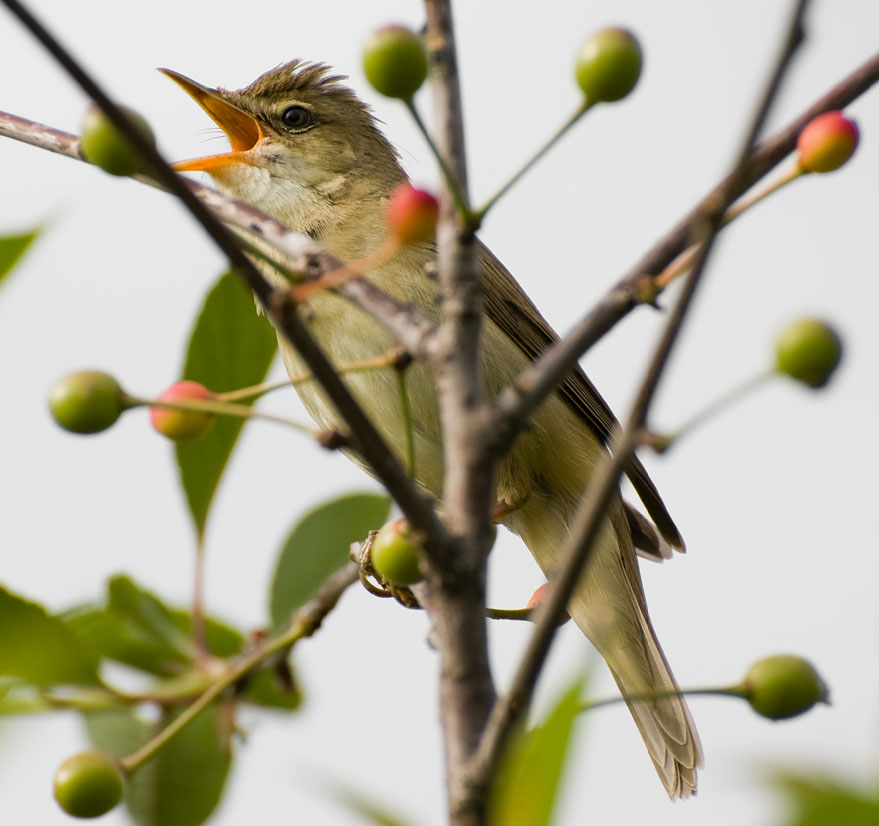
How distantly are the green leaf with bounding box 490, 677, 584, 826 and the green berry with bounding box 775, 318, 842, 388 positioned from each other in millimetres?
577

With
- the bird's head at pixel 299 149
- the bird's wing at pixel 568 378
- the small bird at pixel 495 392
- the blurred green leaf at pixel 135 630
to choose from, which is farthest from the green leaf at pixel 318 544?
the bird's head at pixel 299 149

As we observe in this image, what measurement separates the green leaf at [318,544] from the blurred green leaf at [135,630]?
0.21 meters

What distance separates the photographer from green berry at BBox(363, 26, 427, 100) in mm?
1419

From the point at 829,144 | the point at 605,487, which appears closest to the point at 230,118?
the point at 829,144

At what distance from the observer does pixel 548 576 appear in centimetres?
400

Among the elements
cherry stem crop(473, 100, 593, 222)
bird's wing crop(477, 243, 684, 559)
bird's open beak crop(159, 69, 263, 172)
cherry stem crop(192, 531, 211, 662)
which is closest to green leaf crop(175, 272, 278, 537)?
cherry stem crop(192, 531, 211, 662)

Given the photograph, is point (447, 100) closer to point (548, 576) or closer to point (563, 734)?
point (563, 734)

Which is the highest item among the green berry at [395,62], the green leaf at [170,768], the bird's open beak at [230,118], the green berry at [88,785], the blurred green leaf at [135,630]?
the green berry at [395,62]

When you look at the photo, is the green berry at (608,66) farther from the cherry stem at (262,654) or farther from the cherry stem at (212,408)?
the cherry stem at (262,654)

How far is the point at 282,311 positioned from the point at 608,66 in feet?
1.76

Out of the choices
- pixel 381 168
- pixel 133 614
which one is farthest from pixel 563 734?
A: pixel 381 168

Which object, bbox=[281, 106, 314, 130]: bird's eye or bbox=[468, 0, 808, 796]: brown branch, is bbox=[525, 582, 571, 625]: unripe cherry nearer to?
bbox=[468, 0, 808, 796]: brown branch

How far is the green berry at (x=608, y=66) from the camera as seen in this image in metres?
1.48

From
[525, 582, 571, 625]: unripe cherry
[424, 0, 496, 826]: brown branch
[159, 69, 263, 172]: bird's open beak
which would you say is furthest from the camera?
[159, 69, 263, 172]: bird's open beak
